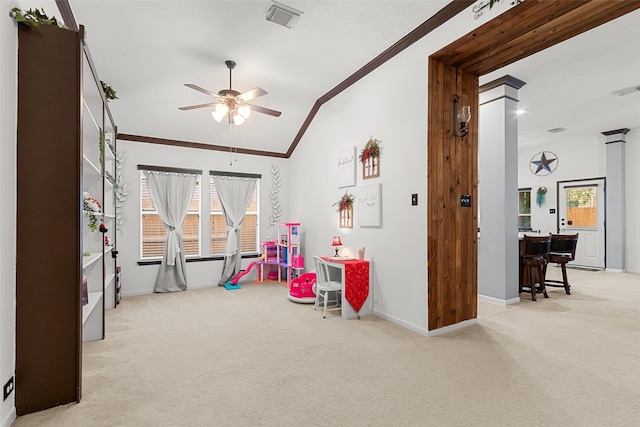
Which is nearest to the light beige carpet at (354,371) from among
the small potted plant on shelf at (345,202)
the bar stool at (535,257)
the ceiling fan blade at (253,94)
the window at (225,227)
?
the bar stool at (535,257)

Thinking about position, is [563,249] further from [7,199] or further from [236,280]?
[7,199]

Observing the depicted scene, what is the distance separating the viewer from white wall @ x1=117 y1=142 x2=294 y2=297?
5.38 m

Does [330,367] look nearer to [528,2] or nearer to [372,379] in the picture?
[372,379]

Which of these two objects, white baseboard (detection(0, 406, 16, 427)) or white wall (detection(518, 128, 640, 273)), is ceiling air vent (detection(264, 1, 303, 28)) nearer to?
white baseboard (detection(0, 406, 16, 427))

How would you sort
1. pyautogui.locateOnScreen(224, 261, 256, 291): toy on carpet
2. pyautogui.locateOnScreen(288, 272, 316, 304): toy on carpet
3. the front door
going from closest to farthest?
pyautogui.locateOnScreen(288, 272, 316, 304): toy on carpet, pyautogui.locateOnScreen(224, 261, 256, 291): toy on carpet, the front door

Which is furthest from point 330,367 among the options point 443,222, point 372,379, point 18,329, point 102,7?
point 102,7

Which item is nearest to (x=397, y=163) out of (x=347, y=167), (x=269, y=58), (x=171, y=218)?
(x=347, y=167)

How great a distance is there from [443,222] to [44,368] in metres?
3.49

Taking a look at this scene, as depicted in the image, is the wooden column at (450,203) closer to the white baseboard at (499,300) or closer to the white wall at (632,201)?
the white baseboard at (499,300)

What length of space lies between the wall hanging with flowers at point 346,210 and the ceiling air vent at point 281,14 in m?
2.28

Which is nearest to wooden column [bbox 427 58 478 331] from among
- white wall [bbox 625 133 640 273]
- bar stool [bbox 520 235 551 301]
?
bar stool [bbox 520 235 551 301]

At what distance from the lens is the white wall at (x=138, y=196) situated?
538 centimetres

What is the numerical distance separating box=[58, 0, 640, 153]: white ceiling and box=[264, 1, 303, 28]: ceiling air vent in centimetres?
6

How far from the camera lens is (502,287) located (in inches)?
177
